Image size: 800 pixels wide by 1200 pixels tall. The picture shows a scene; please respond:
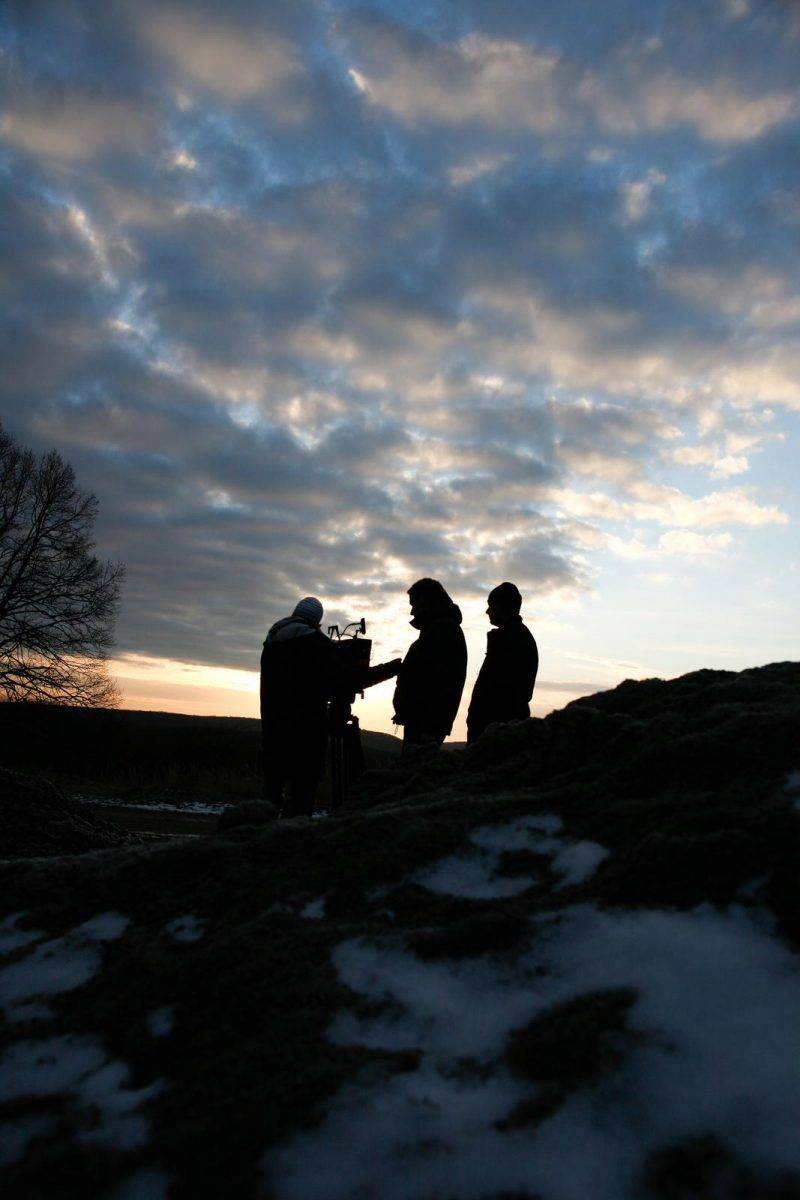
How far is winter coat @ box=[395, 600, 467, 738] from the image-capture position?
21.0 feet

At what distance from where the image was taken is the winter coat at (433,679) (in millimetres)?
6402

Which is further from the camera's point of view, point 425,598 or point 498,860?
point 425,598

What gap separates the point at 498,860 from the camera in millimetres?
2490

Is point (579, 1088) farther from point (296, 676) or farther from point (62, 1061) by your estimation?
point (296, 676)

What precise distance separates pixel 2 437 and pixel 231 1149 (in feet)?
83.5

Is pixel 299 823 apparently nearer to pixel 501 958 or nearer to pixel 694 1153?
pixel 501 958

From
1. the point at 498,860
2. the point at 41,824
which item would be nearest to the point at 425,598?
the point at 41,824

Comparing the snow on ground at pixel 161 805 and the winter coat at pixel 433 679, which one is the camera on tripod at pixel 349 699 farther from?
the snow on ground at pixel 161 805

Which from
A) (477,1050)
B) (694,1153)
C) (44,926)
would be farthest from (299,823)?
(694,1153)

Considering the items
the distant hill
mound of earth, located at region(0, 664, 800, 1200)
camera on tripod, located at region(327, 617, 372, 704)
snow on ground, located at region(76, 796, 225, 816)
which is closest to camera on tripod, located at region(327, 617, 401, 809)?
camera on tripod, located at region(327, 617, 372, 704)

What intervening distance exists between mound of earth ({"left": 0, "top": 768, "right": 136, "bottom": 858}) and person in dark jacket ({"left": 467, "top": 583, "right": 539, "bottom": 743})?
2.92m

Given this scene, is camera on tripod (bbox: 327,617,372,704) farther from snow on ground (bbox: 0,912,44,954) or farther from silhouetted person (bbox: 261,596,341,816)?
snow on ground (bbox: 0,912,44,954)

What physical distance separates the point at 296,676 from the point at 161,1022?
4227 millimetres

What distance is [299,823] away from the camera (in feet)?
10.1
